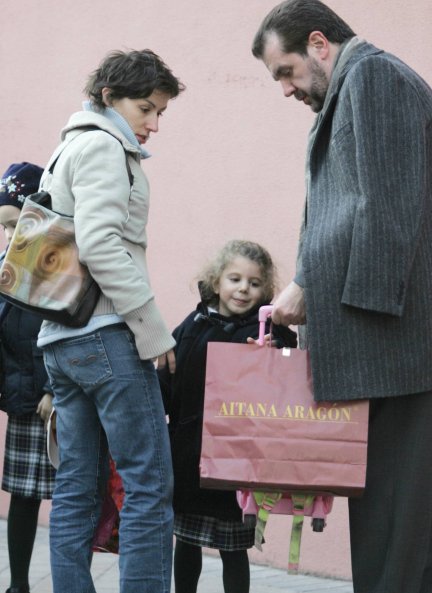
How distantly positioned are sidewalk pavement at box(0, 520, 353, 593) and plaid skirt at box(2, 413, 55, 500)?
1.49ft

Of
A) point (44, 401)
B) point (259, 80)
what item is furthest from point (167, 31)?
point (44, 401)

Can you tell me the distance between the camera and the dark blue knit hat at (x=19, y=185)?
14.0ft

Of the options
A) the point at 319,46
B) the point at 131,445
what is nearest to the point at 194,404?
the point at 131,445

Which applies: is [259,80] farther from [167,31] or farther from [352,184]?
[352,184]

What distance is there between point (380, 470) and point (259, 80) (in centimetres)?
247

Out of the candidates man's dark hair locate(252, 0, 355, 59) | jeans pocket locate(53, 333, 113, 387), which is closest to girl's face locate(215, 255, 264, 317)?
jeans pocket locate(53, 333, 113, 387)

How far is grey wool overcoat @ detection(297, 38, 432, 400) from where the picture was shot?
9.59 ft

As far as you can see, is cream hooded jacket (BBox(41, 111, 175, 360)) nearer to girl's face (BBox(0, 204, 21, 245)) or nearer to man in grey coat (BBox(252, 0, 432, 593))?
man in grey coat (BBox(252, 0, 432, 593))

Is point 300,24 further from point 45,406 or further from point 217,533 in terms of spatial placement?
point 45,406

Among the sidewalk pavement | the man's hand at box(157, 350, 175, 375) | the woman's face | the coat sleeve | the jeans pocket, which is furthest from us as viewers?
the sidewalk pavement

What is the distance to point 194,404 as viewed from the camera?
3.83 meters

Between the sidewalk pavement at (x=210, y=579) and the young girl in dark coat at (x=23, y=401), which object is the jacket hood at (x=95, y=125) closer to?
the young girl in dark coat at (x=23, y=401)

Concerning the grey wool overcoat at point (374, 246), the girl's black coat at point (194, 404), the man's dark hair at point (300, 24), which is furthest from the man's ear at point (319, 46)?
the girl's black coat at point (194, 404)

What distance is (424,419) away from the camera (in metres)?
3.02
